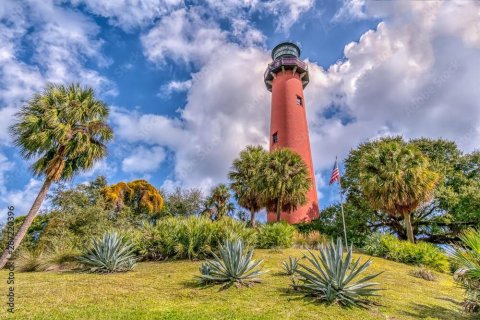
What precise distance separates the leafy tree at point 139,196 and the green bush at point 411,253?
20.4 m

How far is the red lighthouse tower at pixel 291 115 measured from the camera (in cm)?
2383

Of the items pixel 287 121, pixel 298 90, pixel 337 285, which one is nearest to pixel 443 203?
pixel 287 121

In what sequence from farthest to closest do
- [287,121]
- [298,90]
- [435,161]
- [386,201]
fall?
[298,90]
[287,121]
[435,161]
[386,201]

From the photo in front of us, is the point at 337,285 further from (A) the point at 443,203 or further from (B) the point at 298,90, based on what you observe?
(B) the point at 298,90

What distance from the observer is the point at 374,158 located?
60.6 feet

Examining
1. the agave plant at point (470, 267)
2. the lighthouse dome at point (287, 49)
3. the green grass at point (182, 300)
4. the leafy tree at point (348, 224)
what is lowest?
the green grass at point (182, 300)

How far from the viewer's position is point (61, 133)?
1300 cm

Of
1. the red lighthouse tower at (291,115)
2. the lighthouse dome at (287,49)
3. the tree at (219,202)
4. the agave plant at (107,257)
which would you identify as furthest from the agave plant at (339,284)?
the lighthouse dome at (287,49)

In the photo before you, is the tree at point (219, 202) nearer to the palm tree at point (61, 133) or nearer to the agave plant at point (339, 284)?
the palm tree at point (61, 133)

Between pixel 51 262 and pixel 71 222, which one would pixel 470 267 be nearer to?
pixel 51 262

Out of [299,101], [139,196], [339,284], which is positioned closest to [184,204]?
[139,196]

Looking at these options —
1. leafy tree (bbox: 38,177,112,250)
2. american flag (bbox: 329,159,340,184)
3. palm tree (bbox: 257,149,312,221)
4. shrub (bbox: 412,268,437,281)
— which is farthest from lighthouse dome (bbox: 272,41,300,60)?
shrub (bbox: 412,268,437,281)

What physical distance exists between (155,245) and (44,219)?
1094cm

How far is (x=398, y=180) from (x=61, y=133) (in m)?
17.8
